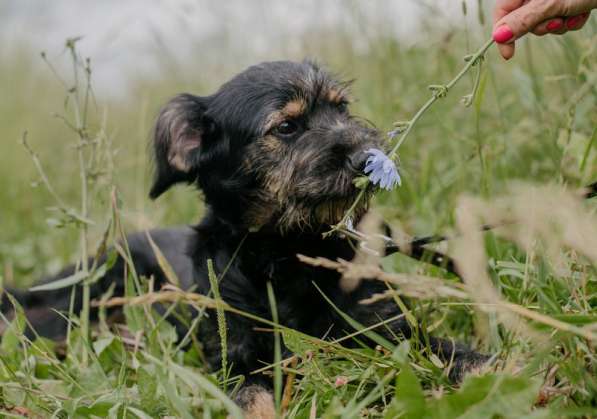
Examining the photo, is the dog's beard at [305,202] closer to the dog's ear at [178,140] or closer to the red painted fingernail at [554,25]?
the dog's ear at [178,140]

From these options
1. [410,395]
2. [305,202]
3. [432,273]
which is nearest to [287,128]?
[305,202]

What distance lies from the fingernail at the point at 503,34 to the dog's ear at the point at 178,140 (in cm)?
158

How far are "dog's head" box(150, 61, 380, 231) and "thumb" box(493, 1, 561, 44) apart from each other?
75cm

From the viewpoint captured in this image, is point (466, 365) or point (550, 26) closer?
point (550, 26)

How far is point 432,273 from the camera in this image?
3049mm

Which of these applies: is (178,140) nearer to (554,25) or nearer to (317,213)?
(317,213)

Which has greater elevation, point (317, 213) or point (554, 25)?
point (554, 25)

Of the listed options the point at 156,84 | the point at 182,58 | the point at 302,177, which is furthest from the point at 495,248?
the point at 156,84

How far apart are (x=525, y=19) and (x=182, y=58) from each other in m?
5.56

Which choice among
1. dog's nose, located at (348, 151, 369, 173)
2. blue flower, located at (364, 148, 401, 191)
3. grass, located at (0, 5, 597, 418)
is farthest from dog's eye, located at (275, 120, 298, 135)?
blue flower, located at (364, 148, 401, 191)

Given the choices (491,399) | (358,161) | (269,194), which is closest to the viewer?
(491,399)

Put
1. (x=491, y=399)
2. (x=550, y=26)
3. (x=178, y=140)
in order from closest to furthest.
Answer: (x=491, y=399), (x=550, y=26), (x=178, y=140)

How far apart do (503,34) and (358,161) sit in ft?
2.54

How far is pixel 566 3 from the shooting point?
2049 millimetres
